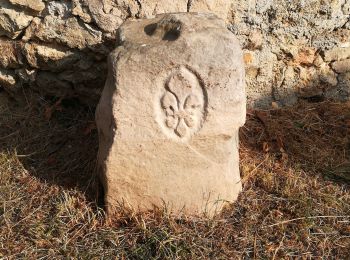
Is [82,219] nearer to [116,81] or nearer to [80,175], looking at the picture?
[80,175]

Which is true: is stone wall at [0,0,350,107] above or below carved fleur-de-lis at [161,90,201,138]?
above

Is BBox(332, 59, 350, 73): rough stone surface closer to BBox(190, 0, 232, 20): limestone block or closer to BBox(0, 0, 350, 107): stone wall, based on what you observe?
BBox(0, 0, 350, 107): stone wall

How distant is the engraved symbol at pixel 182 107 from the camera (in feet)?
6.79

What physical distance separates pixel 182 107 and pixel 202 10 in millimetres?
831

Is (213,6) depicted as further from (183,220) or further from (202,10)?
(183,220)

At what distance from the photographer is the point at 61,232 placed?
2135 millimetres

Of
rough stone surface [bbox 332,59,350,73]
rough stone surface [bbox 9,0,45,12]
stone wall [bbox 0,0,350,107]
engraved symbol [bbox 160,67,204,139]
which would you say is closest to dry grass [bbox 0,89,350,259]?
stone wall [bbox 0,0,350,107]

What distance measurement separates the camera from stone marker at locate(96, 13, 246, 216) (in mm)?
2029

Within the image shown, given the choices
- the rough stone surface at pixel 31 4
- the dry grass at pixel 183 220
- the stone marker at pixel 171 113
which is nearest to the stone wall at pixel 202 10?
the rough stone surface at pixel 31 4

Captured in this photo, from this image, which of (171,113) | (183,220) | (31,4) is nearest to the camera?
(171,113)

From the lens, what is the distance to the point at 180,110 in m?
2.10

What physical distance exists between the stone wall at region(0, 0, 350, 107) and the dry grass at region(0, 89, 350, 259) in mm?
154

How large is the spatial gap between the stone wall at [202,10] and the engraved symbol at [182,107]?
755 mm

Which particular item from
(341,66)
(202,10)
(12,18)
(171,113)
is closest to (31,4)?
(12,18)
